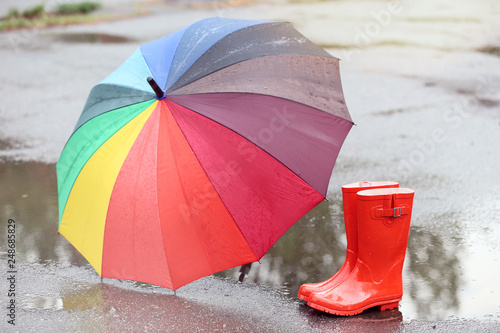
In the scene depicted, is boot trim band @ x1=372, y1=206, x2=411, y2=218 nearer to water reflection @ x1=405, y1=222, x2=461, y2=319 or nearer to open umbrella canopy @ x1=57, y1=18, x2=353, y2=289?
open umbrella canopy @ x1=57, y1=18, x2=353, y2=289

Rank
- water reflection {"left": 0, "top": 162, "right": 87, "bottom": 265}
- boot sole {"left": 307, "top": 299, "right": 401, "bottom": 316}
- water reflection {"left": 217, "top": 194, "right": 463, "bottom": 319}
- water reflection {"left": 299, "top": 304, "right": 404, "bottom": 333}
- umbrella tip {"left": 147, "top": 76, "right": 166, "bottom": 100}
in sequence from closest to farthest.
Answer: umbrella tip {"left": 147, "top": 76, "right": 166, "bottom": 100} < water reflection {"left": 299, "top": 304, "right": 404, "bottom": 333} < boot sole {"left": 307, "top": 299, "right": 401, "bottom": 316} < water reflection {"left": 217, "top": 194, "right": 463, "bottom": 319} < water reflection {"left": 0, "top": 162, "right": 87, "bottom": 265}

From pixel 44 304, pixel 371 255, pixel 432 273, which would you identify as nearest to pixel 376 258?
pixel 371 255

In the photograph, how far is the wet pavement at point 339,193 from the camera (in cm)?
420

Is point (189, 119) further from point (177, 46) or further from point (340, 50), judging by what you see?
point (340, 50)

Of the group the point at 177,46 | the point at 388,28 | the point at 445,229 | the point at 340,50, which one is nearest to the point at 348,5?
the point at 388,28

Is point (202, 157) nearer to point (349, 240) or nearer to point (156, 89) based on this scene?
point (156, 89)

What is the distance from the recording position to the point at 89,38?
44.2ft

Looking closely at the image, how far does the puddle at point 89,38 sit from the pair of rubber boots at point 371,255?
31.5ft

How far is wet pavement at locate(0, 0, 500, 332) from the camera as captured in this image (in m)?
4.20

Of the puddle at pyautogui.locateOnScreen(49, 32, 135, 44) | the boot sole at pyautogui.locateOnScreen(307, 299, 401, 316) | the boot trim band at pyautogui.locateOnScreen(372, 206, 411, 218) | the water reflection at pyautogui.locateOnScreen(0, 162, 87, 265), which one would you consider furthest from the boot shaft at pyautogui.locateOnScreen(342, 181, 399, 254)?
the puddle at pyautogui.locateOnScreen(49, 32, 135, 44)

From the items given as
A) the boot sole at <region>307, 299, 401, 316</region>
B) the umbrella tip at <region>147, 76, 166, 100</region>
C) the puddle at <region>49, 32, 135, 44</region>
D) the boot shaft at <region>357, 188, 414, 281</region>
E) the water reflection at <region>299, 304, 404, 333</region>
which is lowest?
the water reflection at <region>299, 304, 404, 333</region>

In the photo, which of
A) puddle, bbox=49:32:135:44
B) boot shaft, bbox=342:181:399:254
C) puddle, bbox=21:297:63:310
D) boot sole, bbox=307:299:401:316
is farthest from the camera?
puddle, bbox=49:32:135:44

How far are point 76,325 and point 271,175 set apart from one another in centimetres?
155

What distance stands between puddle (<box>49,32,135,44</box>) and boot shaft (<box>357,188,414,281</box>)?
9.67m
